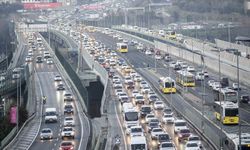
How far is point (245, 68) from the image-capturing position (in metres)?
55.9

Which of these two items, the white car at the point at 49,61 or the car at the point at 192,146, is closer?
the car at the point at 192,146

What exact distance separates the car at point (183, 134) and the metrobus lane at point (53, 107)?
4355 millimetres

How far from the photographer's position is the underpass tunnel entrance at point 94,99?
41.0 meters

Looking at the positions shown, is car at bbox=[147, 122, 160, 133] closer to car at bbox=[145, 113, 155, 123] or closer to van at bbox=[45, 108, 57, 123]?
car at bbox=[145, 113, 155, 123]

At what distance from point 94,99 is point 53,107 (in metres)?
5.54

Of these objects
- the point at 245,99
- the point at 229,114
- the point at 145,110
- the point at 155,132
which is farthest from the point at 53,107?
the point at 155,132

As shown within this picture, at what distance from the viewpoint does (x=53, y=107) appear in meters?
46.5

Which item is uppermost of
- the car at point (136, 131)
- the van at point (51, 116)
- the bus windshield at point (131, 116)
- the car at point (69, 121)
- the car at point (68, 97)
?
the car at point (136, 131)

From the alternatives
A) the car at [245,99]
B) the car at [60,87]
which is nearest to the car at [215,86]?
the car at [245,99]

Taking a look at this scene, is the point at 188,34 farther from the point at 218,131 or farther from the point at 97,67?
the point at 218,131

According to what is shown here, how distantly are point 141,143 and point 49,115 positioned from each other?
45.1ft

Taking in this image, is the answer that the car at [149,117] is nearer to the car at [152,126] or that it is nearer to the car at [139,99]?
the car at [152,126]

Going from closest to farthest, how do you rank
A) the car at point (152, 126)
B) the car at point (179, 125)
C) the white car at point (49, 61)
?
the car at point (179, 125), the car at point (152, 126), the white car at point (49, 61)

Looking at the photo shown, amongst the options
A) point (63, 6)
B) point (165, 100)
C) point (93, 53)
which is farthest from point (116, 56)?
point (63, 6)
